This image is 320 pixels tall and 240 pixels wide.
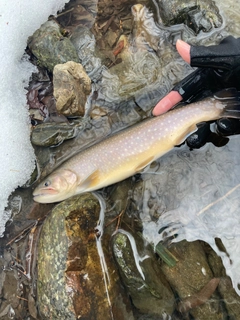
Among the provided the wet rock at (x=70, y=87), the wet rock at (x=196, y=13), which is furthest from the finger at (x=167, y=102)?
the wet rock at (x=196, y=13)

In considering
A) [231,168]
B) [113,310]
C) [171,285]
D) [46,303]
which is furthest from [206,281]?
[46,303]

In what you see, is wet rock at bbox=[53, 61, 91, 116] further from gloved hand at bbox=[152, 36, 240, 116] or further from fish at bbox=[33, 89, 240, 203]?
gloved hand at bbox=[152, 36, 240, 116]

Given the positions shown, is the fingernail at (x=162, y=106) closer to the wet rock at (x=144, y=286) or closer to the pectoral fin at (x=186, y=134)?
the pectoral fin at (x=186, y=134)

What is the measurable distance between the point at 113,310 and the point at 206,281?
0.85 meters

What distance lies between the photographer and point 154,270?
2.98m

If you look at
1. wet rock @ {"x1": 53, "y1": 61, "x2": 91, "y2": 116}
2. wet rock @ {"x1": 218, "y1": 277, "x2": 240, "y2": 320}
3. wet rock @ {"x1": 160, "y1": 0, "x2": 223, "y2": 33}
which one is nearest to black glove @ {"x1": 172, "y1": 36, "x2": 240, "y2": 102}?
wet rock @ {"x1": 160, "y1": 0, "x2": 223, "y2": 33}

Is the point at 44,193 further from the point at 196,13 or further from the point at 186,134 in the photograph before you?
the point at 196,13

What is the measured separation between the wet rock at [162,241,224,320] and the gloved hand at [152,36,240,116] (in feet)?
4.49

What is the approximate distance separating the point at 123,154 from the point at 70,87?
864 millimetres

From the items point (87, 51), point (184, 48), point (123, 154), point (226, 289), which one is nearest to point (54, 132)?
point (123, 154)

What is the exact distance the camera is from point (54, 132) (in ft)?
11.2

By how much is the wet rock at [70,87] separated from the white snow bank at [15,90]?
0.43 m

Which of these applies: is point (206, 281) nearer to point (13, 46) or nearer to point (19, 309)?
point (19, 309)

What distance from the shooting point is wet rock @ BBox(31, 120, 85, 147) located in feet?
11.1
